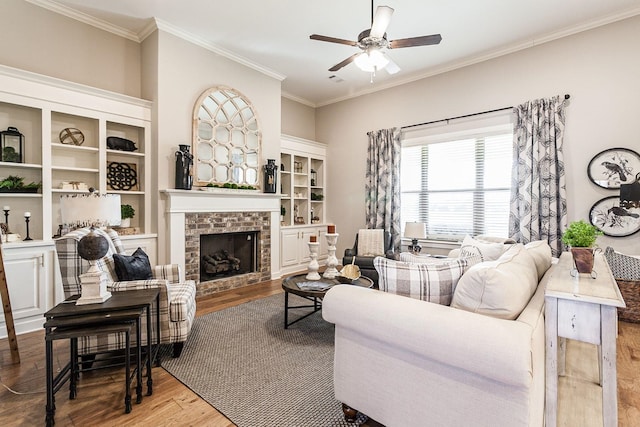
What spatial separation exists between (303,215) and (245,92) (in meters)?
2.51

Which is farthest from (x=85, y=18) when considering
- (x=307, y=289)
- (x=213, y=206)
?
(x=307, y=289)

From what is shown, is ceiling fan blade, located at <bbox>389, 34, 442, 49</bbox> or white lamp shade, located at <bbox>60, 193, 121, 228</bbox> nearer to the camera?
white lamp shade, located at <bbox>60, 193, 121, 228</bbox>

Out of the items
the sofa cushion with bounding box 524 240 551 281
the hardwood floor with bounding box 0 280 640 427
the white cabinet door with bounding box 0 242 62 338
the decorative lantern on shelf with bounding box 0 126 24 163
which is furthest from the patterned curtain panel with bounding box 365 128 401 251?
the decorative lantern on shelf with bounding box 0 126 24 163

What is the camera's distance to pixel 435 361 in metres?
1.37

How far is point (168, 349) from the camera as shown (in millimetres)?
2629

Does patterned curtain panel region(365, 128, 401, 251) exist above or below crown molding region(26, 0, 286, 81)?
below

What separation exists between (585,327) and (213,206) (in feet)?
13.0

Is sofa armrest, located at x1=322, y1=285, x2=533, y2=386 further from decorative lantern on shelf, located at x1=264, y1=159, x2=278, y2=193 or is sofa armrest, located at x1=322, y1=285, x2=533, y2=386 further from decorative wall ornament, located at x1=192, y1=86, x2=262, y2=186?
decorative lantern on shelf, located at x1=264, y1=159, x2=278, y2=193

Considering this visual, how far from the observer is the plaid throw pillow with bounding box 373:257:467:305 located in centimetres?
163

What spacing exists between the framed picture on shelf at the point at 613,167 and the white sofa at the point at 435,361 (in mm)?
2886

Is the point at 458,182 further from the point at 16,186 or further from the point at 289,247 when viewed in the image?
the point at 16,186

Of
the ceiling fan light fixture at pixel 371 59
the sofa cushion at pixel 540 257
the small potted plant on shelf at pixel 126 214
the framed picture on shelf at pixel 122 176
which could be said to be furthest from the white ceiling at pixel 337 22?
the sofa cushion at pixel 540 257

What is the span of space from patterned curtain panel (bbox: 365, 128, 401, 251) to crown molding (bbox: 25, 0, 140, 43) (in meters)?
3.84

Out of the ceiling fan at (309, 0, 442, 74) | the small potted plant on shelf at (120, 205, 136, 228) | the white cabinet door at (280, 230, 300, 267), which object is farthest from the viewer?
the white cabinet door at (280, 230, 300, 267)
